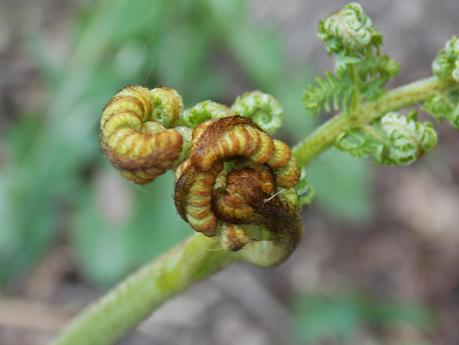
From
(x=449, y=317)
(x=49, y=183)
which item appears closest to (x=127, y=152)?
(x=49, y=183)

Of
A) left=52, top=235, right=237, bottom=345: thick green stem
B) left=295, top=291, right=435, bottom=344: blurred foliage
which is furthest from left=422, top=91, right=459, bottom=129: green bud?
left=295, top=291, right=435, bottom=344: blurred foliage

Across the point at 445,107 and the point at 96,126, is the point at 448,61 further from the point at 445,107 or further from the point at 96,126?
the point at 96,126

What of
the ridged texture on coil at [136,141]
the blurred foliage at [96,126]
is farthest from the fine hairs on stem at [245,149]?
the blurred foliage at [96,126]

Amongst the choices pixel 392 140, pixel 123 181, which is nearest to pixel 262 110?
pixel 392 140

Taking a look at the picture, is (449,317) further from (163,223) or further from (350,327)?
(163,223)

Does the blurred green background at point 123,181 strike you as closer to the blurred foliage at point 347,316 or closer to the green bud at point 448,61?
the blurred foliage at point 347,316

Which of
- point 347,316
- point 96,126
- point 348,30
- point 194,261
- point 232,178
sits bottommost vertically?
point 232,178

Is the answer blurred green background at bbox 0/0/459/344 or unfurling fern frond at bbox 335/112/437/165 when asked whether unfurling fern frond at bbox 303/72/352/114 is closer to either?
unfurling fern frond at bbox 335/112/437/165
